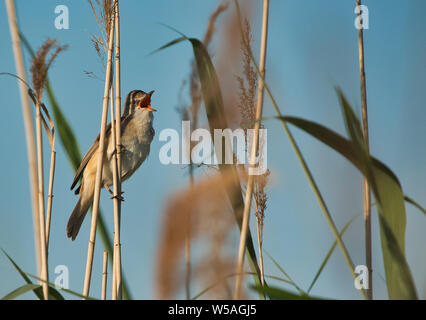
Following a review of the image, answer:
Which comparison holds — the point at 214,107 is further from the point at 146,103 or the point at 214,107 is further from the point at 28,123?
the point at 146,103

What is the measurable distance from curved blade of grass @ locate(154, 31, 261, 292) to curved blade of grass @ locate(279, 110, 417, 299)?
43 cm

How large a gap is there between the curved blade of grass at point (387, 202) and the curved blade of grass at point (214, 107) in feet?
1.40

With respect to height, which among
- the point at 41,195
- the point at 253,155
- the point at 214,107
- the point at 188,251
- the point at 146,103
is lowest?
the point at 188,251

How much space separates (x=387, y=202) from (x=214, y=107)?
696 millimetres

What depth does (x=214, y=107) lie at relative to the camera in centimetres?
173

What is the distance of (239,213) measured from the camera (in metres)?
1.72

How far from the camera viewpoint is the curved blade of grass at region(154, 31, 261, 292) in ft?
5.55

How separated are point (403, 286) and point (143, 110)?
2593 mm

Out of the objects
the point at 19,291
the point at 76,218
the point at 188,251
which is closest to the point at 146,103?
the point at 76,218

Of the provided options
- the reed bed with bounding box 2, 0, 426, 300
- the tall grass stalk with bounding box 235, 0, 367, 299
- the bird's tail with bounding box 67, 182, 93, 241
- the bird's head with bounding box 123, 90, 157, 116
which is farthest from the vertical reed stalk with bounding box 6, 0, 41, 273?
the bird's head with bounding box 123, 90, 157, 116

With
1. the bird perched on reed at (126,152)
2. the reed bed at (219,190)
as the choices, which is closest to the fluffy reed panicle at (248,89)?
the reed bed at (219,190)

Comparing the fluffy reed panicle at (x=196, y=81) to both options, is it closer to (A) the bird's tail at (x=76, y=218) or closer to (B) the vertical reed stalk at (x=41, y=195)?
(B) the vertical reed stalk at (x=41, y=195)
